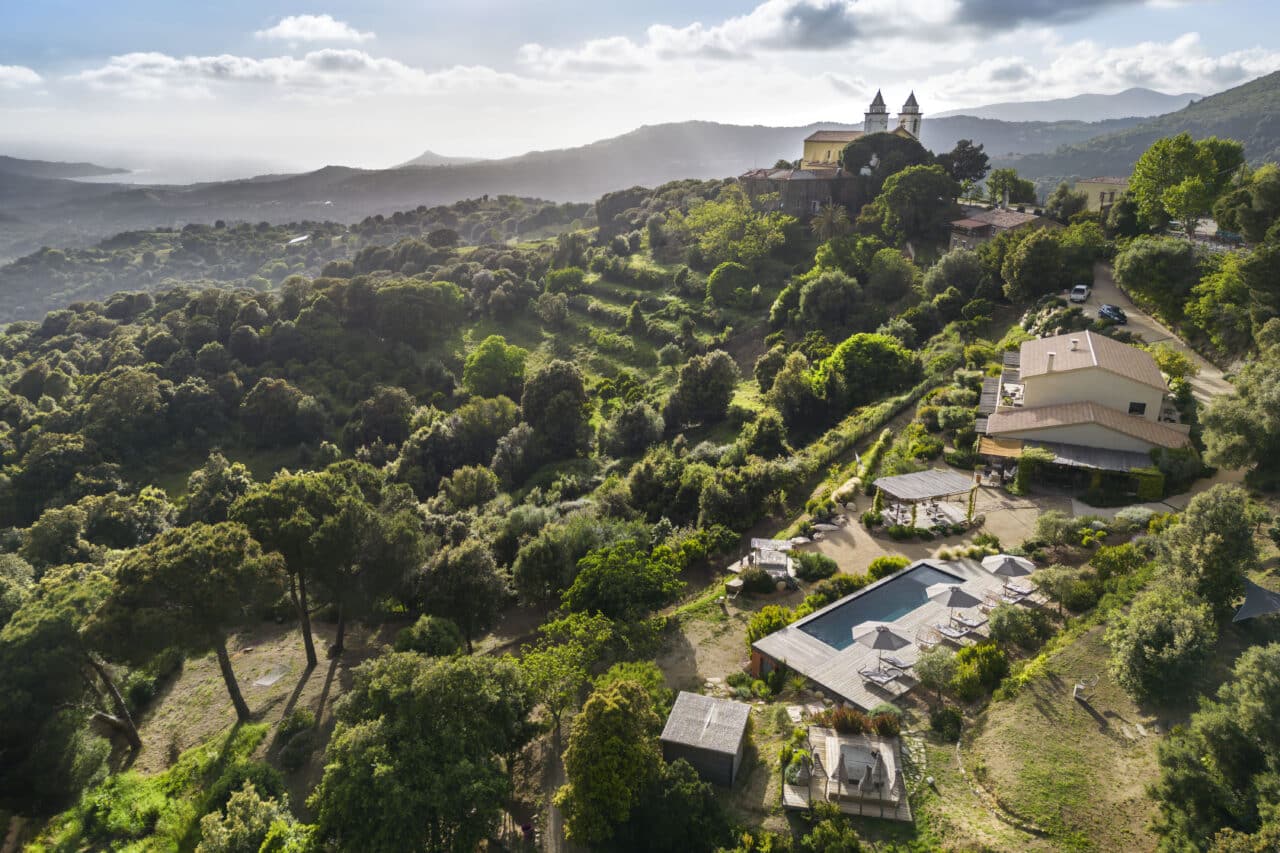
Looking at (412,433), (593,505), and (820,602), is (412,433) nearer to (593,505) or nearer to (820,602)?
(593,505)

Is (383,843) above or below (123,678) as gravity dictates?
above

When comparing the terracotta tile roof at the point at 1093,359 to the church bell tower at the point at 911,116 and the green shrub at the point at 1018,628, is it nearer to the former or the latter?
the green shrub at the point at 1018,628

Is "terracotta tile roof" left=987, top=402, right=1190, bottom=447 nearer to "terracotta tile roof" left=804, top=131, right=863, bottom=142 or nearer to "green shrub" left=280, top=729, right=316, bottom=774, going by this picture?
"green shrub" left=280, top=729, right=316, bottom=774

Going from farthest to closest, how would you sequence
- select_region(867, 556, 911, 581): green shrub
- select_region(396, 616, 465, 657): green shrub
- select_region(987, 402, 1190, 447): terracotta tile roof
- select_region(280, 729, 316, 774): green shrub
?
select_region(987, 402, 1190, 447): terracotta tile roof, select_region(867, 556, 911, 581): green shrub, select_region(396, 616, 465, 657): green shrub, select_region(280, 729, 316, 774): green shrub

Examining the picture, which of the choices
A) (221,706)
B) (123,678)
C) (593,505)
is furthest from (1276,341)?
(123,678)

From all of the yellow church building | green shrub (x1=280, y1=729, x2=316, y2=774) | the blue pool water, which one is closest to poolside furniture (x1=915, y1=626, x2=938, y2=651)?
the blue pool water

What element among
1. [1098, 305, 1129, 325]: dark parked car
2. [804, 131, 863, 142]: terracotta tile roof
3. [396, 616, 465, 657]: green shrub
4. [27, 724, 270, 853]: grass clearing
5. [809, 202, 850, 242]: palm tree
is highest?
[804, 131, 863, 142]: terracotta tile roof

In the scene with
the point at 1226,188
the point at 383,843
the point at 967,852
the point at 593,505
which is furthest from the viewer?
the point at 1226,188
